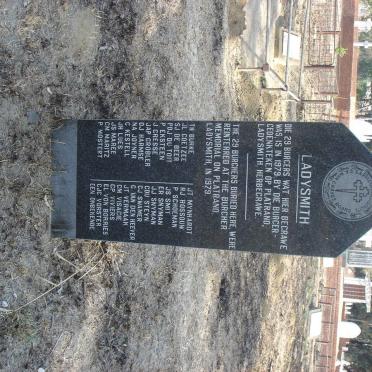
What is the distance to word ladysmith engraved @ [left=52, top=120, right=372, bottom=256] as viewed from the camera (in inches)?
193

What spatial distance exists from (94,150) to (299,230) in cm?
211

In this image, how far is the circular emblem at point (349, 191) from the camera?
4.89 meters

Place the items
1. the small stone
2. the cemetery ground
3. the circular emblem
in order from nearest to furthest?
the circular emblem, the cemetery ground, the small stone

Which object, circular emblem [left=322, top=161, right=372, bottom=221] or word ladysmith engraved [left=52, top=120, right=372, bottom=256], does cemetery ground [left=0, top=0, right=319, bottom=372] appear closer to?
word ladysmith engraved [left=52, top=120, right=372, bottom=256]

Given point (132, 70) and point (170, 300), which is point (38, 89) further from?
point (170, 300)

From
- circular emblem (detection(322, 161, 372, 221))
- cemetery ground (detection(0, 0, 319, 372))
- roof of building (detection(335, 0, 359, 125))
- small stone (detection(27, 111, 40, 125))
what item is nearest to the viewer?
circular emblem (detection(322, 161, 372, 221))

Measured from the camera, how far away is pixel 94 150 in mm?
5516

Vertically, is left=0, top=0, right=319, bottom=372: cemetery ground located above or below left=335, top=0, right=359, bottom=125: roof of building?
below

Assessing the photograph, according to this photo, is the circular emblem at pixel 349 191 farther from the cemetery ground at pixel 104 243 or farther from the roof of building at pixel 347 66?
the roof of building at pixel 347 66

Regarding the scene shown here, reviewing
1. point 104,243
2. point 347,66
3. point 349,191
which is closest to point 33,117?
point 104,243

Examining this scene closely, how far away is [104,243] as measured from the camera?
655cm

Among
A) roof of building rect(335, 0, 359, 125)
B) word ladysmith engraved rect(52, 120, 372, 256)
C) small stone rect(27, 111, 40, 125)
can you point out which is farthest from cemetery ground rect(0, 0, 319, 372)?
roof of building rect(335, 0, 359, 125)

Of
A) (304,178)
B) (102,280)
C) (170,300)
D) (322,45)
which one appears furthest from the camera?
(322,45)

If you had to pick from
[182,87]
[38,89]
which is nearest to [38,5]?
[38,89]
